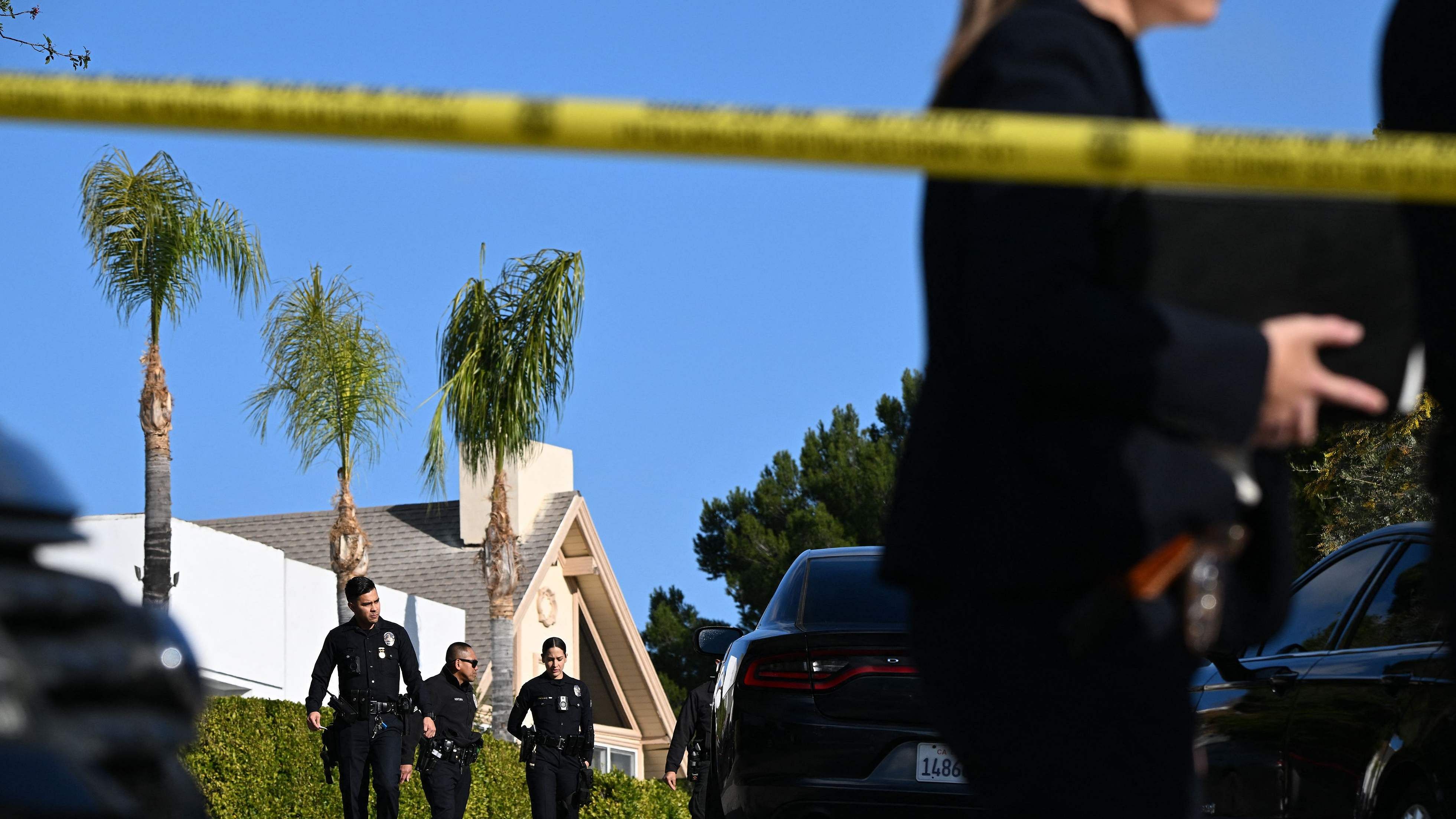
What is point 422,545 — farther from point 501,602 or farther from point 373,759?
point 373,759

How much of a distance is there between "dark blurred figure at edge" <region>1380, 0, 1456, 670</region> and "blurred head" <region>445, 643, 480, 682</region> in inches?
532

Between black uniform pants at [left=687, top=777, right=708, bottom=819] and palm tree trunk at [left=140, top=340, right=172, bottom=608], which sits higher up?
palm tree trunk at [left=140, top=340, right=172, bottom=608]

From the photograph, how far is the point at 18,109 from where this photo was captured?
6.12 feet

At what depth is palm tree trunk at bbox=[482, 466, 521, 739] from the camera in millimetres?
26844

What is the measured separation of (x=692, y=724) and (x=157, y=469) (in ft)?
22.4

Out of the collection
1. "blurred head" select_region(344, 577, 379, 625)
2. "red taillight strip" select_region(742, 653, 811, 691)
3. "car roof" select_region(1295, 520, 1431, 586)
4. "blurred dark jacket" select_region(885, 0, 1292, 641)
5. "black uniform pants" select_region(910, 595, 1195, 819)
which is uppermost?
"blurred dark jacket" select_region(885, 0, 1292, 641)

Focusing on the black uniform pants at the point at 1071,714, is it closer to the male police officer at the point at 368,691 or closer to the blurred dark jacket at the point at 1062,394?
the blurred dark jacket at the point at 1062,394

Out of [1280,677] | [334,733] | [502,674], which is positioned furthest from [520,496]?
[1280,677]

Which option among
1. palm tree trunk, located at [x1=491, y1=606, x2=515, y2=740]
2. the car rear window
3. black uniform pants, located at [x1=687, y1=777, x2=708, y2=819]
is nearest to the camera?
the car rear window

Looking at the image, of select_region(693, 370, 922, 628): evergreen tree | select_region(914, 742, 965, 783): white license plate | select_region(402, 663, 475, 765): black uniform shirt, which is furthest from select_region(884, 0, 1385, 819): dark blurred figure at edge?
select_region(693, 370, 922, 628): evergreen tree

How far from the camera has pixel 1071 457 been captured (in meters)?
1.70

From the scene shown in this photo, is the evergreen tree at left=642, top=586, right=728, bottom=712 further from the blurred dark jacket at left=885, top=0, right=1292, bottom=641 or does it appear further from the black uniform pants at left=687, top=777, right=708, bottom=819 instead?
the blurred dark jacket at left=885, top=0, right=1292, bottom=641

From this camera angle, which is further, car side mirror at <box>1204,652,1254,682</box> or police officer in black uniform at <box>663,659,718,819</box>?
A: police officer in black uniform at <box>663,659,718,819</box>

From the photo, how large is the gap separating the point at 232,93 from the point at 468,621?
3250 centimetres
